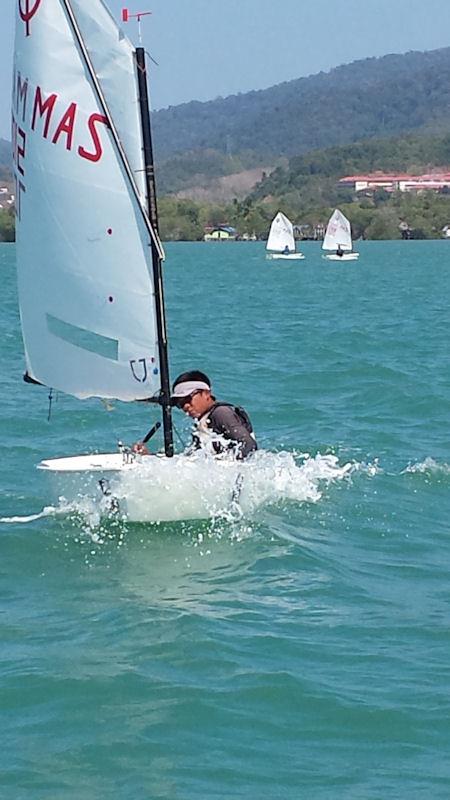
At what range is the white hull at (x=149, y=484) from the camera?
12312 mm

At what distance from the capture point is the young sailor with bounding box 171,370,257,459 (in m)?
12.6

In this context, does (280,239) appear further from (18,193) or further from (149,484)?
(149,484)

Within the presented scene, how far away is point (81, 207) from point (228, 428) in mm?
2296

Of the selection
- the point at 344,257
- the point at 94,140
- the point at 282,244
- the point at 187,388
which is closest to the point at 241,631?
the point at 187,388

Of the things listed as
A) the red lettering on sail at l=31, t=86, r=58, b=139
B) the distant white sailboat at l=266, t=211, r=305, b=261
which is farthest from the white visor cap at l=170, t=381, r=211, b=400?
the distant white sailboat at l=266, t=211, r=305, b=261

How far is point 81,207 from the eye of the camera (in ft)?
42.0

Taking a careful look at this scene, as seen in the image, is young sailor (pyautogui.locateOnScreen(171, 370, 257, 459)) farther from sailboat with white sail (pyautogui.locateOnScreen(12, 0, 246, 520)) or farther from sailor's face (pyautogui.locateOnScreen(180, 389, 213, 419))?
sailboat with white sail (pyautogui.locateOnScreen(12, 0, 246, 520))

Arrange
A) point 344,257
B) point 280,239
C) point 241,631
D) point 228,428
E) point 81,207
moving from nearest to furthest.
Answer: point 241,631 → point 228,428 → point 81,207 → point 344,257 → point 280,239

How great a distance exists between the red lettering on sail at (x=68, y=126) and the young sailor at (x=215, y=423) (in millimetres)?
2361

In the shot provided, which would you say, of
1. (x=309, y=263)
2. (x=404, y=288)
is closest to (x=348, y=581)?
(x=404, y=288)

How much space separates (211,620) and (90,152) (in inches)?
172

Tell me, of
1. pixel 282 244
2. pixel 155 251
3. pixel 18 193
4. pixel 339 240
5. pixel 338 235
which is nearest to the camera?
pixel 155 251

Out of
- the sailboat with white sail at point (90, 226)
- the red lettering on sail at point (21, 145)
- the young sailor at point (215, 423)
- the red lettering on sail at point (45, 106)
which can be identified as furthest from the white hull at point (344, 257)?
the red lettering on sail at point (45, 106)

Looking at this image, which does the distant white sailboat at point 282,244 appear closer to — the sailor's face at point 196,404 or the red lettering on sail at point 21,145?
the red lettering on sail at point 21,145
